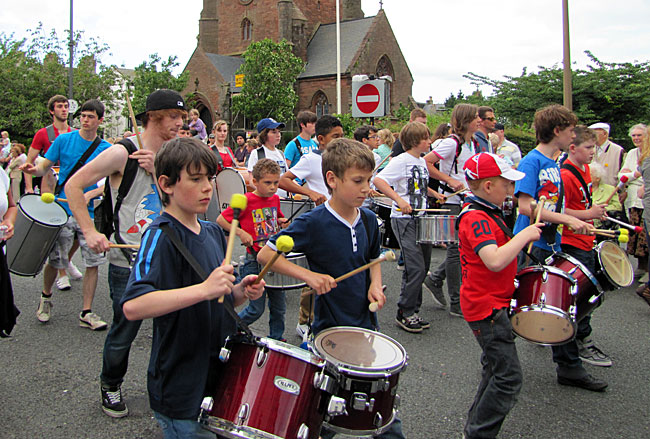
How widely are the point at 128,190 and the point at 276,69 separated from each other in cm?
3581

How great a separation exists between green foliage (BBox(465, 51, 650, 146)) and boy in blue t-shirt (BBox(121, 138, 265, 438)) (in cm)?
1850

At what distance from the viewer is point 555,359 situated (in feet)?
13.7

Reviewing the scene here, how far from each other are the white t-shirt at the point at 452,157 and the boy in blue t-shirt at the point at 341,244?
305 centimetres

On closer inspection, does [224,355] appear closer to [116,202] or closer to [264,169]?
[116,202]

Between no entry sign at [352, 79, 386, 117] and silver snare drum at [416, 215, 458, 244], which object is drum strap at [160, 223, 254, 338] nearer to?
silver snare drum at [416, 215, 458, 244]

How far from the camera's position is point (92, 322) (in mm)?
5258

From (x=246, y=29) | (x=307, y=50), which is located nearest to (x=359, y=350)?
(x=307, y=50)

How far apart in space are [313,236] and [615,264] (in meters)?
2.61

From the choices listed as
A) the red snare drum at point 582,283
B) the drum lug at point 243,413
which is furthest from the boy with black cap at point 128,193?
the red snare drum at point 582,283

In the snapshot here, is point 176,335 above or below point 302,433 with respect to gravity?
above

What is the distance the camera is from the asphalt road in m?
3.54

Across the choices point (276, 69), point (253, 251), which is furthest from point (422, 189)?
point (276, 69)

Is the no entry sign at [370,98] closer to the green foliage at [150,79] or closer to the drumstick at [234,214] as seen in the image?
the drumstick at [234,214]

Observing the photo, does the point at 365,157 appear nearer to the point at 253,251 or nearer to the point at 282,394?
the point at 282,394
